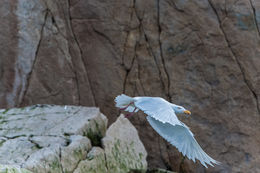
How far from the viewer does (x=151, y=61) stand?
486 centimetres

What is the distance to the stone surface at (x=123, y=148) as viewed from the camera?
4.18 meters

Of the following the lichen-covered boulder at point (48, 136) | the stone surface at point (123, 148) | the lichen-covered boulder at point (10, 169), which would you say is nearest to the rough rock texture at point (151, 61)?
the stone surface at point (123, 148)

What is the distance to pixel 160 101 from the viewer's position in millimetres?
3365

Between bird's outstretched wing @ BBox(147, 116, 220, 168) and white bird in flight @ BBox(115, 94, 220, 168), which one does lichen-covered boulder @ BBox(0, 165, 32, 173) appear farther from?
bird's outstretched wing @ BBox(147, 116, 220, 168)

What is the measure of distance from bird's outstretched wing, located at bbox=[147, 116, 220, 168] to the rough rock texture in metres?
Answer: 1.25

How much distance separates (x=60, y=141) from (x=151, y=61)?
1637mm

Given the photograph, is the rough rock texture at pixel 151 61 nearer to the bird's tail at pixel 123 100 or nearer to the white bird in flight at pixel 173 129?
the bird's tail at pixel 123 100

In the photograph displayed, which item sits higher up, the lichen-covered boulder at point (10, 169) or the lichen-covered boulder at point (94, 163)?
the lichen-covered boulder at point (10, 169)

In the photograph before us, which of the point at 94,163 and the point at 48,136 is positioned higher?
the point at 48,136

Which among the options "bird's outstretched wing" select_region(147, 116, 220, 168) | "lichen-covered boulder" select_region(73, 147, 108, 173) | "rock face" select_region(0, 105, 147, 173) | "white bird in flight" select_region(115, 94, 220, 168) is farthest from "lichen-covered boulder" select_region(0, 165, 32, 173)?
"bird's outstretched wing" select_region(147, 116, 220, 168)

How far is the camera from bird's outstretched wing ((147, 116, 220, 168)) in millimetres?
3317

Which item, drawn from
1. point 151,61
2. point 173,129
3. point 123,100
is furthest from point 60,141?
point 151,61

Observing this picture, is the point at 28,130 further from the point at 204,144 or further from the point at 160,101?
the point at 204,144

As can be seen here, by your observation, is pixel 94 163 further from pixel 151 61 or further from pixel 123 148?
pixel 151 61
